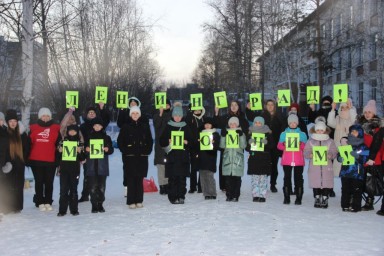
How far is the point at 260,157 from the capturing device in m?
8.75

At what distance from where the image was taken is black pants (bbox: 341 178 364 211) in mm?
7859

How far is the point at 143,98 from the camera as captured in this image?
35406 millimetres

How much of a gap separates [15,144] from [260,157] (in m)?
4.70

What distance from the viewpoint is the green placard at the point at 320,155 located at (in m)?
8.01

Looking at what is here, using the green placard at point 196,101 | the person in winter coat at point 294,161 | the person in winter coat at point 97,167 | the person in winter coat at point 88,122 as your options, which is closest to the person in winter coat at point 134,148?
the person in winter coat at point 97,167

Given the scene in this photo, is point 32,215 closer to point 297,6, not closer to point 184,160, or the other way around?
point 184,160

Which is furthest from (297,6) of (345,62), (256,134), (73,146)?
(73,146)

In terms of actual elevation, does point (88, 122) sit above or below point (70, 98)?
below

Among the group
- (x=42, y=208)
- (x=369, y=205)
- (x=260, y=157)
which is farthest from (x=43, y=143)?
(x=369, y=205)

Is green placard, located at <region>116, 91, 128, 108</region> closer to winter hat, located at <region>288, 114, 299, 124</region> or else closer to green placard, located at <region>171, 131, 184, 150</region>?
green placard, located at <region>171, 131, 184, 150</region>

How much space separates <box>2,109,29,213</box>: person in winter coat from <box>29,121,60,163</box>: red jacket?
0.41 ft

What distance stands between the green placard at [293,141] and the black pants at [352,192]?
105cm

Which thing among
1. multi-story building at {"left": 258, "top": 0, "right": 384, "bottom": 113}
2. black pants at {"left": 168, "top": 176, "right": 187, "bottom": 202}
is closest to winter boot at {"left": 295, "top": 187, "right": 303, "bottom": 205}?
black pants at {"left": 168, "top": 176, "right": 187, "bottom": 202}

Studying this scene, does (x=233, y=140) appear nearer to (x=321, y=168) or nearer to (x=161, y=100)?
(x=321, y=168)
